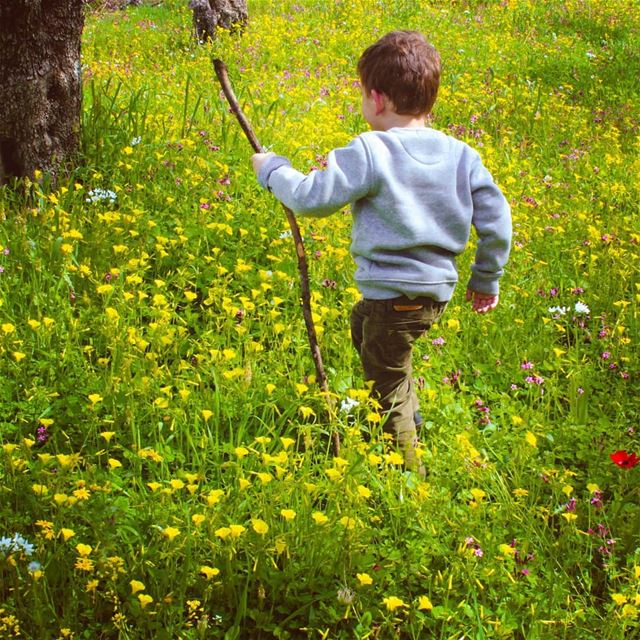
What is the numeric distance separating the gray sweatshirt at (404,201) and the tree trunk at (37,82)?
83.2 inches

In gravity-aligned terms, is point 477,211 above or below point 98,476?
above

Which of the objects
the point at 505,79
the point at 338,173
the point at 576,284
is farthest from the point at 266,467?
the point at 505,79

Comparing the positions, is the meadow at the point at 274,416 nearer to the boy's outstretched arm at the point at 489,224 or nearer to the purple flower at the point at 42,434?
the purple flower at the point at 42,434

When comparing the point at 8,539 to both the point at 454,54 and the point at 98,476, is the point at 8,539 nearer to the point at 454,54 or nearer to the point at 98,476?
the point at 98,476

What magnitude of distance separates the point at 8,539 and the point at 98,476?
388 mm

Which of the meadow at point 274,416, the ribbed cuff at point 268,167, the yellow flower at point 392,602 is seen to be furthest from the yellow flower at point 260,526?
the ribbed cuff at point 268,167

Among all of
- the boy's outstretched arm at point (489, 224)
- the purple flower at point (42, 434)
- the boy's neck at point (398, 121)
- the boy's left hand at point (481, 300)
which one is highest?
the boy's neck at point (398, 121)

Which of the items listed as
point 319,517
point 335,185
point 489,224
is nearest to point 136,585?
point 319,517

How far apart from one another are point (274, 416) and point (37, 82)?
2.41m

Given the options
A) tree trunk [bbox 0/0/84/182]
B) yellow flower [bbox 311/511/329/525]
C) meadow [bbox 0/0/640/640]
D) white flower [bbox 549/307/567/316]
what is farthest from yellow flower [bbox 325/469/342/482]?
tree trunk [bbox 0/0/84/182]

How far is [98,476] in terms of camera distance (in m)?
2.67

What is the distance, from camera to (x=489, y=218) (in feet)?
9.52

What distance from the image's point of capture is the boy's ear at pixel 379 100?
2824 mm

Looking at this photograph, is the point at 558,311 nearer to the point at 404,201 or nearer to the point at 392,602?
the point at 404,201
